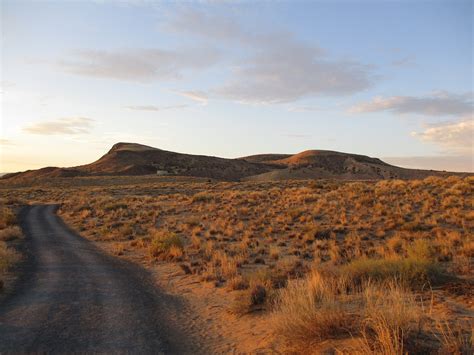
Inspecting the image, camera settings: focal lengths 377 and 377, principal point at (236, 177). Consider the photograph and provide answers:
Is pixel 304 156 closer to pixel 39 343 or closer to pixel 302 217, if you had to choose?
pixel 302 217

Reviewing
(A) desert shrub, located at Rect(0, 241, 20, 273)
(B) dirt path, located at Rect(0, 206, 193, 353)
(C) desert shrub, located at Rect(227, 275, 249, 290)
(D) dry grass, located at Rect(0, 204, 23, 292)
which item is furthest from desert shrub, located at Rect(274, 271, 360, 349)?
(A) desert shrub, located at Rect(0, 241, 20, 273)

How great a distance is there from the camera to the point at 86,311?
8258mm

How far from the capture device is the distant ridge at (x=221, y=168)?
9417cm

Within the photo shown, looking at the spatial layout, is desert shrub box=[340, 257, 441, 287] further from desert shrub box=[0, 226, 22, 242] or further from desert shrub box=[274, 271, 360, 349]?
desert shrub box=[0, 226, 22, 242]

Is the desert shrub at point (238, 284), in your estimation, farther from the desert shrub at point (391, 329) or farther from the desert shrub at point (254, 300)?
the desert shrub at point (391, 329)

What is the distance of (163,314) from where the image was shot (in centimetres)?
835

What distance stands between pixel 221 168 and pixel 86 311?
357 feet

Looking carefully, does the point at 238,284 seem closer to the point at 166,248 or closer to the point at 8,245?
the point at 166,248

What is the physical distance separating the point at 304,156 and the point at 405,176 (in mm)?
50209

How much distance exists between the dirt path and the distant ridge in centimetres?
7522

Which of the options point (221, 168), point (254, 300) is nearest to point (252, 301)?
point (254, 300)

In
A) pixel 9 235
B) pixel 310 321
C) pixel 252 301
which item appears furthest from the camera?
pixel 9 235

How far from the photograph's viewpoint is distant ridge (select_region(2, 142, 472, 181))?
9417 centimetres

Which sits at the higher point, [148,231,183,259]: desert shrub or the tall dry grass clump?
the tall dry grass clump
